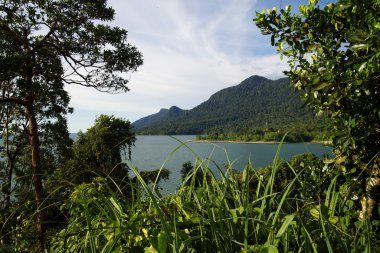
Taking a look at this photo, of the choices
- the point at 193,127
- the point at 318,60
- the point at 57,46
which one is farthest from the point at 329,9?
the point at 193,127

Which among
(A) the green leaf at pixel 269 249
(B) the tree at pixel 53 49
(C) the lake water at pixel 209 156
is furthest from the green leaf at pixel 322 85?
(B) the tree at pixel 53 49

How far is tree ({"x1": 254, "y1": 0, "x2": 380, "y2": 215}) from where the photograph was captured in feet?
6.06

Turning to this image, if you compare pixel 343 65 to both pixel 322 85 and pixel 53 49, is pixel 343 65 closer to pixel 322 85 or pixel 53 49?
pixel 322 85

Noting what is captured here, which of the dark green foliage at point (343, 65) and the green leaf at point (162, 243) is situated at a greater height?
the dark green foliage at point (343, 65)

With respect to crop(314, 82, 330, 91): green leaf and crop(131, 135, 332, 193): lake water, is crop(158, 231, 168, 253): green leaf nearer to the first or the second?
crop(131, 135, 332, 193): lake water

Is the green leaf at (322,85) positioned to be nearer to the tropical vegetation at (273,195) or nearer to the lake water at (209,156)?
the tropical vegetation at (273,195)

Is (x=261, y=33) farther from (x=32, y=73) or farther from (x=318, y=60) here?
(x=32, y=73)

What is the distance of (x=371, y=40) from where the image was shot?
1719 mm

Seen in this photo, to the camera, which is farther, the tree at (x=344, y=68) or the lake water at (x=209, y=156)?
the tree at (x=344, y=68)

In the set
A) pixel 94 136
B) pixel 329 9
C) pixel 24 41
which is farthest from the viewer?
pixel 94 136

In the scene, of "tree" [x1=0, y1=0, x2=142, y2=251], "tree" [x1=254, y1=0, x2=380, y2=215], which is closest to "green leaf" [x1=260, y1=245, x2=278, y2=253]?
"tree" [x1=254, y1=0, x2=380, y2=215]

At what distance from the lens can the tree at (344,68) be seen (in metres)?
1.85

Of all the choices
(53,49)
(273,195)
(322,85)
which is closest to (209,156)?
(273,195)

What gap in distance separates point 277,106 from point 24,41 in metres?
202
